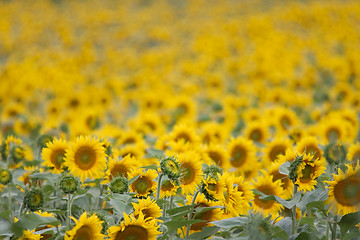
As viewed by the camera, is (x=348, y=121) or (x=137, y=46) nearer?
(x=348, y=121)

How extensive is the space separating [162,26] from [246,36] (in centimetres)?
303

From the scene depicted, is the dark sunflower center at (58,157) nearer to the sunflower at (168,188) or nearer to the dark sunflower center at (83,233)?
the sunflower at (168,188)

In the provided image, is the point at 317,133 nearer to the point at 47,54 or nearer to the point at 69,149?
the point at 69,149

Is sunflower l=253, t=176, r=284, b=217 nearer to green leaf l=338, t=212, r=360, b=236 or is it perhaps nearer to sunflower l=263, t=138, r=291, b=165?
green leaf l=338, t=212, r=360, b=236

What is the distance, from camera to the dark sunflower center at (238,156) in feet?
9.57

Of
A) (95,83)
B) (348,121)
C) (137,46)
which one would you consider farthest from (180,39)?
(348,121)

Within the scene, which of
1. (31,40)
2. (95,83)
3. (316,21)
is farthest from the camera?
(316,21)

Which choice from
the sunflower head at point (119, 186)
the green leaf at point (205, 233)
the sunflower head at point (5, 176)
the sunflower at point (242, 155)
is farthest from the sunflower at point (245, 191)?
the sunflower head at point (5, 176)

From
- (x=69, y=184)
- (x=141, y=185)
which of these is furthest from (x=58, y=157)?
(x=141, y=185)

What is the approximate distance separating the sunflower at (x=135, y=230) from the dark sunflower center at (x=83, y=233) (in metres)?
0.07

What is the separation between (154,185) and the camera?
1.94 metres

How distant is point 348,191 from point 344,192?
1.0 inches

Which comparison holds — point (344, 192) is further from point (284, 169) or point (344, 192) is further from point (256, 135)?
point (256, 135)

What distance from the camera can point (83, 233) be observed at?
1.50 m
